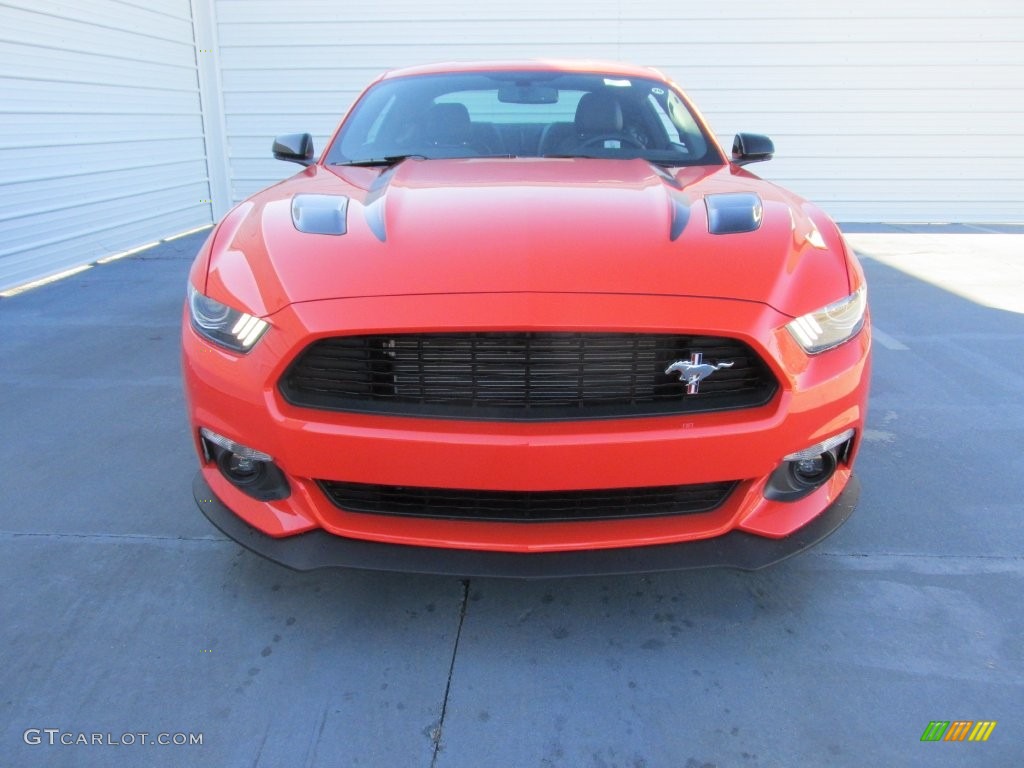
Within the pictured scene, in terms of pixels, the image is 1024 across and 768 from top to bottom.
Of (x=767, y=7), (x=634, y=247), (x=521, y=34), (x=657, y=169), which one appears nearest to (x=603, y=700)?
(x=634, y=247)

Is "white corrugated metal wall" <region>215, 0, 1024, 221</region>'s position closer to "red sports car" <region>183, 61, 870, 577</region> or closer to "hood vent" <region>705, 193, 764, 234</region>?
"hood vent" <region>705, 193, 764, 234</region>

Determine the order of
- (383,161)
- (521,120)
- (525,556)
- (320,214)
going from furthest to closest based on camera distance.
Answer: (521,120)
(383,161)
(320,214)
(525,556)

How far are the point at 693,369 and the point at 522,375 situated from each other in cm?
39

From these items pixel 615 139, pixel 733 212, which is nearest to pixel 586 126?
pixel 615 139

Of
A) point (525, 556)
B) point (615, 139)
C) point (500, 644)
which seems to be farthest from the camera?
point (615, 139)

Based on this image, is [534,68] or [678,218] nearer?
[678,218]

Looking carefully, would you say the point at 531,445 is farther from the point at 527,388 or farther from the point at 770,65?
the point at 770,65

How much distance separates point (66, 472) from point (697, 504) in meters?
2.35

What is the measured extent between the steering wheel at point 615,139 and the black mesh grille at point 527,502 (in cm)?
172

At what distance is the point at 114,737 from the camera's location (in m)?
1.69

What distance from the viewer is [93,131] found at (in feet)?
22.4

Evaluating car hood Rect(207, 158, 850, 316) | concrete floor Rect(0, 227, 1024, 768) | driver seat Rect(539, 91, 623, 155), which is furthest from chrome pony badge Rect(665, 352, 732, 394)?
driver seat Rect(539, 91, 623, 155)

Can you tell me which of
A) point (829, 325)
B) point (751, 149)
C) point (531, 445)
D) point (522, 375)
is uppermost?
point (751, 149)

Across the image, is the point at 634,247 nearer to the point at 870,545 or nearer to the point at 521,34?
the point at 870,545
